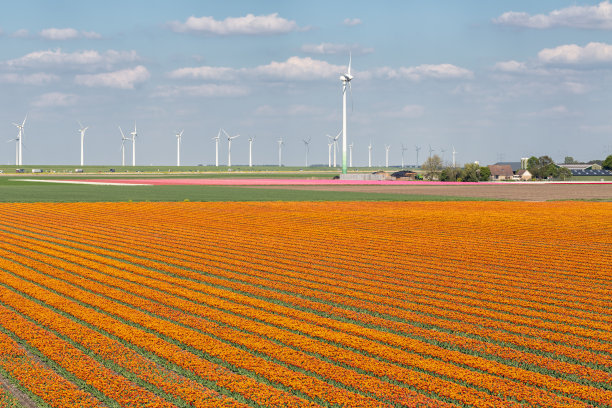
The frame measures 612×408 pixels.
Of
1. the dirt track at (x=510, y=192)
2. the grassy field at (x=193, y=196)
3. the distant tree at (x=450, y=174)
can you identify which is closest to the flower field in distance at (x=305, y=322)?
the grassy field at (x=193, y=196)

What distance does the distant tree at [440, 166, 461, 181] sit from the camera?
495ft

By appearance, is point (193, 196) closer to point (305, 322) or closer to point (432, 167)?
point (305, 322)

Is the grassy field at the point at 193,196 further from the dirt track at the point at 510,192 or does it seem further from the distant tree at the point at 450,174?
the distant tree at the point at 450,174

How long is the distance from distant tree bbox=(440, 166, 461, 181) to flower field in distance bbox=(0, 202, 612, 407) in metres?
121

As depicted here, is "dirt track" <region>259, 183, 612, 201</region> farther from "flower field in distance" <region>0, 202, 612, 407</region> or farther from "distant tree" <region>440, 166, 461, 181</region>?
"flower field in distance" <region>0, 202, 612, 407</region>

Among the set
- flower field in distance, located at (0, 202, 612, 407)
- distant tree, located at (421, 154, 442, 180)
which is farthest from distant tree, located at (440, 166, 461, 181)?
flower field in distance, located at (0, 202, 612, 407)

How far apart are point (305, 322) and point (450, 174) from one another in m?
140

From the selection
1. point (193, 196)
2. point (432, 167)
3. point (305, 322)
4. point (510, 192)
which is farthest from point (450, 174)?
point (305, 322)

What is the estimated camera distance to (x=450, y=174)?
151375 mm

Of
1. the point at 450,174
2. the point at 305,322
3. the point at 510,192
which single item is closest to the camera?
the point at 305,322

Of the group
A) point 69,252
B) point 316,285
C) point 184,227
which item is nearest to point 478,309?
point 316,285

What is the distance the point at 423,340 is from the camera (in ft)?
44.2

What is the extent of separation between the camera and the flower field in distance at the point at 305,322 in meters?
10.8

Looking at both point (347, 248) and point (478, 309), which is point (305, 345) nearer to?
point (478, 309)
